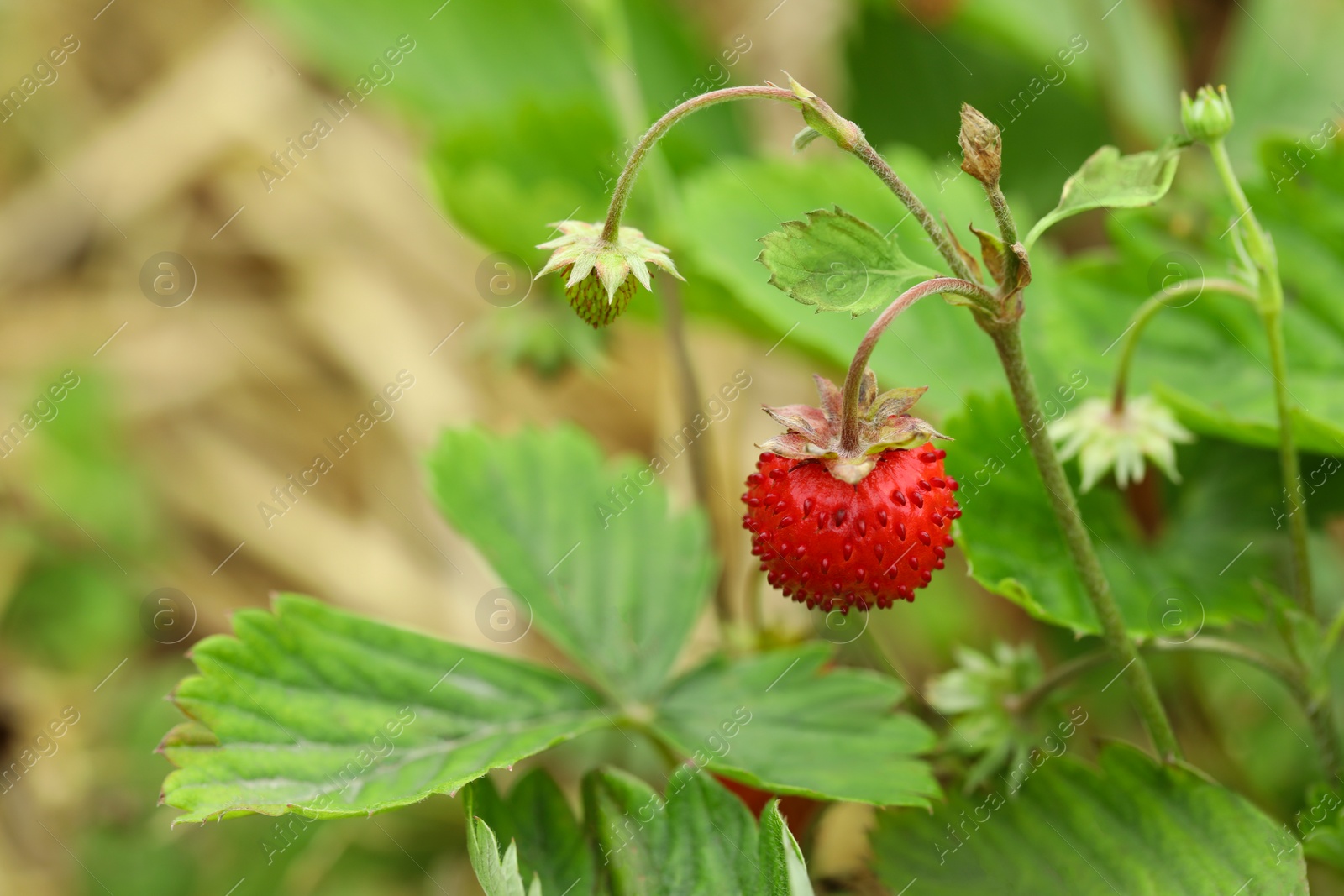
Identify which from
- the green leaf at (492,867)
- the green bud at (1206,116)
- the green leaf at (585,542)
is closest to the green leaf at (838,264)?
the green bud at (1206,116)

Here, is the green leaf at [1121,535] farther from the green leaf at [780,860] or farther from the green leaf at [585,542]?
the green leaf at [585,542]

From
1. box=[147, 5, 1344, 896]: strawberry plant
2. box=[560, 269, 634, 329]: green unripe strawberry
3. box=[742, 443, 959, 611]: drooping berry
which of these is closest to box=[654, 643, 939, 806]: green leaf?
box=[147, 5, 1344, 896]: strawberry plant

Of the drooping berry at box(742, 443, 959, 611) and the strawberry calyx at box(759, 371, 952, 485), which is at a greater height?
the strawberry calyx at box(759, 371, 952, 485)

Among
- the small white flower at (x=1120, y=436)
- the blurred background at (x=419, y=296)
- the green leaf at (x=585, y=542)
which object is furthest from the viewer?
the blurred background at (x=419, y=296)

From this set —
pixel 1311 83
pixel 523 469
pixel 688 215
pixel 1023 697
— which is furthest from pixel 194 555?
pixel 1311 83

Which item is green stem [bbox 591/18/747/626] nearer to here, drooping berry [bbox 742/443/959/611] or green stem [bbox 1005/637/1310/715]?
green stem [bbox 1005/637/1310/715]
